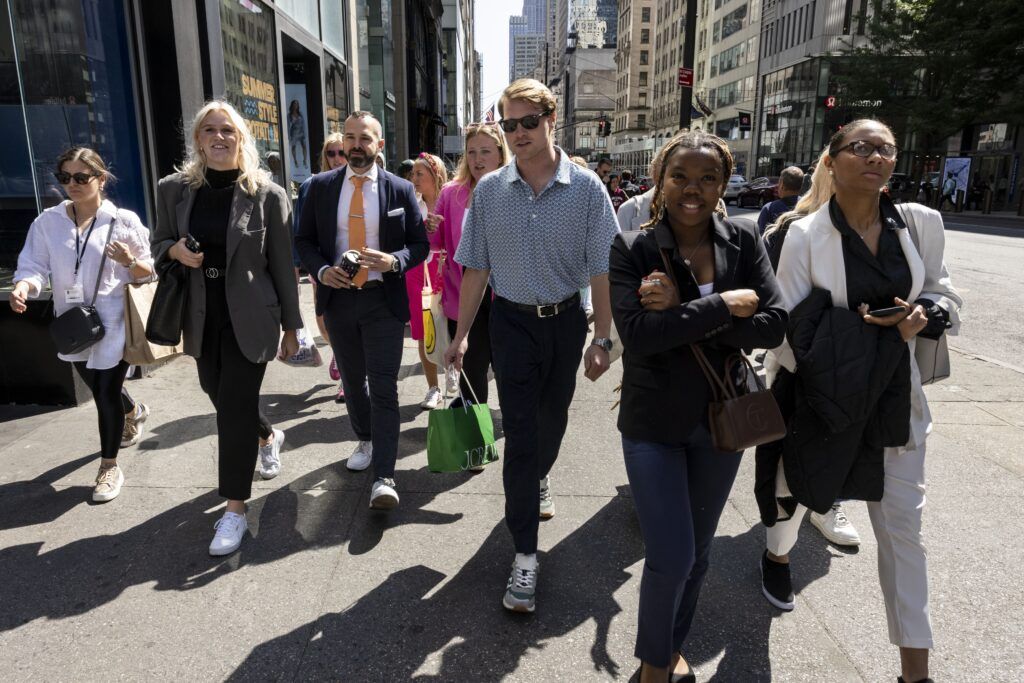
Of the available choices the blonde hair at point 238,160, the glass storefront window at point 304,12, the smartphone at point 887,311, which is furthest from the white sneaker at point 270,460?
the glass storefront window at point 304,12

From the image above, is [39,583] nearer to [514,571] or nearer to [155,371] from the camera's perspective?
[514,571]

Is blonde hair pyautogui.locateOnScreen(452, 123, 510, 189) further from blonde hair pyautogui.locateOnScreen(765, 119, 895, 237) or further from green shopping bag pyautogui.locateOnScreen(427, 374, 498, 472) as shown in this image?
blonde hair pyautogui.locateOnScreen(765, 119, 895, 237)

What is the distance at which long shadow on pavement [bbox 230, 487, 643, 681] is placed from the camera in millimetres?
2543

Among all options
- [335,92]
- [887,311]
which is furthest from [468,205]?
[335,92]

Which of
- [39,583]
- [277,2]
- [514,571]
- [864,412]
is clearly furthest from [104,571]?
[277,2]

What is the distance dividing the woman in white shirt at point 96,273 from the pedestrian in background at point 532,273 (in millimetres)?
2262

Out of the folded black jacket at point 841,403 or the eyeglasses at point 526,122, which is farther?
the eyeglasses at point 526,122

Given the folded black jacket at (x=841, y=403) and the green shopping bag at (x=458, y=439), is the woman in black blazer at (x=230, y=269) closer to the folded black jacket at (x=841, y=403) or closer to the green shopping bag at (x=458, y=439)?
the green shopping bag at (x=458, y=439)

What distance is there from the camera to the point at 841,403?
2.40 m

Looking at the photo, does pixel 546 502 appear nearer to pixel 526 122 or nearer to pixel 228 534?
pixel 228 534

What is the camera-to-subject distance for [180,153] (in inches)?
267

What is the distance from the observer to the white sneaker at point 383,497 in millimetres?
3654

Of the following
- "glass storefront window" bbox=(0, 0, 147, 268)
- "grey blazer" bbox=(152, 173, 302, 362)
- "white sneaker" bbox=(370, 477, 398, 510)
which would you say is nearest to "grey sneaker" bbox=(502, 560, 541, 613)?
"white sneaker" bbox=(370, 477, 398, 510)

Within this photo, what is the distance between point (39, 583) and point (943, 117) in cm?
3931
